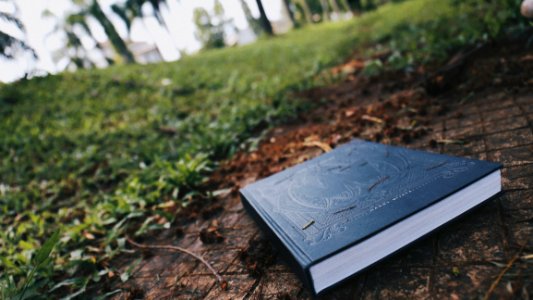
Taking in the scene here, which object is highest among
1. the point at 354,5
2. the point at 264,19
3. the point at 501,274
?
the point at 264,19

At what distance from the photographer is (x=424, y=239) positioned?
1021 millimetres

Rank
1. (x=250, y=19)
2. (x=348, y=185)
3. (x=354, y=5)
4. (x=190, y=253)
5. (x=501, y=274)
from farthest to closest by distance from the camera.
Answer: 1. (x=250, y=19)
2. (x=354, y=5)
3. (x=190, y=253)
4. (x=348, y=185)
5. (x=501, y=274)

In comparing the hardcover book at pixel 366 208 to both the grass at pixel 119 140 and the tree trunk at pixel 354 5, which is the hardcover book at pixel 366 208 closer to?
the grass at pixel 119 140

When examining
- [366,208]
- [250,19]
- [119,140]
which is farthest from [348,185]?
[250,19]

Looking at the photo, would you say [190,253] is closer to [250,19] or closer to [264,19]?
[264,19]

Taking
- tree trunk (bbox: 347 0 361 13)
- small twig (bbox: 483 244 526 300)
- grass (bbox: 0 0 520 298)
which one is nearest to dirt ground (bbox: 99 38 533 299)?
small twig (bbox: 483 244 526 300)

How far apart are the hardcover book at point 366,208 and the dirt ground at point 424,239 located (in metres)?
0.08

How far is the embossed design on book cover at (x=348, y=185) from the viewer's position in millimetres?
1082

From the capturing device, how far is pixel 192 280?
4.56 feet

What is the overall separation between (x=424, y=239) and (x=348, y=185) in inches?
14.6

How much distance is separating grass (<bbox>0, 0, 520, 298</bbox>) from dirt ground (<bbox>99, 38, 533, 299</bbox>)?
1.06 feet

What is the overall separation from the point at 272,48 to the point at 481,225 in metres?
9.77

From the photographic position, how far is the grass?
7.00ft

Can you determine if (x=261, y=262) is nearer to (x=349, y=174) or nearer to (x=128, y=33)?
(x=349, y=174)
